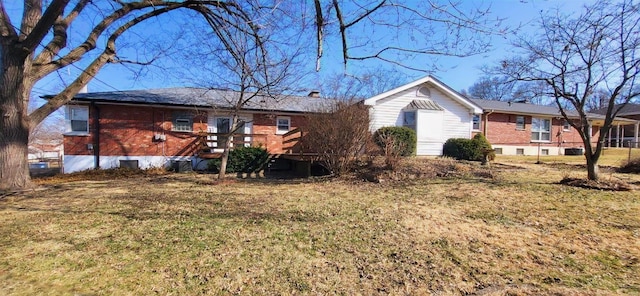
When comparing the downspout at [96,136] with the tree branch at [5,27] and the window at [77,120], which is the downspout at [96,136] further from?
the tree branch at [5,27]

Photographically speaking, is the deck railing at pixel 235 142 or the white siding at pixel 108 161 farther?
the deck railing at pixel 235 142

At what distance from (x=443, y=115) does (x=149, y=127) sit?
14.4 metres

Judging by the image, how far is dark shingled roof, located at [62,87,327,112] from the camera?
40.4 feet

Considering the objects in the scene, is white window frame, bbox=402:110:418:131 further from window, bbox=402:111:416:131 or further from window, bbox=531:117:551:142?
window, bbox=531:117:551:142

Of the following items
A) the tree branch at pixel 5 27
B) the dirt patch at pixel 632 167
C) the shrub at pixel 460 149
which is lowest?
the dirt patch at pixel 632 167

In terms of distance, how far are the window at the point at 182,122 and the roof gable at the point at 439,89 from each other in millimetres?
8378

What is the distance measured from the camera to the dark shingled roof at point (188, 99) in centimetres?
1230

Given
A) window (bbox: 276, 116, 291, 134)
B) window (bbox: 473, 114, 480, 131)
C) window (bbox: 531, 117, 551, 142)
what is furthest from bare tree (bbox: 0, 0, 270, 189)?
window (bbox: 531, 117, 551, 142)

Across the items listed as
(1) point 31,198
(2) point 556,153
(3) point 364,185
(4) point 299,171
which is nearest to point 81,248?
(1) point 31,198

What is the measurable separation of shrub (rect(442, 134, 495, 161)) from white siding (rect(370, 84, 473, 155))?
797 mm

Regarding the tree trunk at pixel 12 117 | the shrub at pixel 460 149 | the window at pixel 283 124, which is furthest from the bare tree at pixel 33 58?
the shrub at pixel 460 149

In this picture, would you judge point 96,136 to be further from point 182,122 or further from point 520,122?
point 520,122

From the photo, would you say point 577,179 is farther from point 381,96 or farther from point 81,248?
point 81,248

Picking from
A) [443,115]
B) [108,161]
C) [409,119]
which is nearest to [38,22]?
[108,161]
